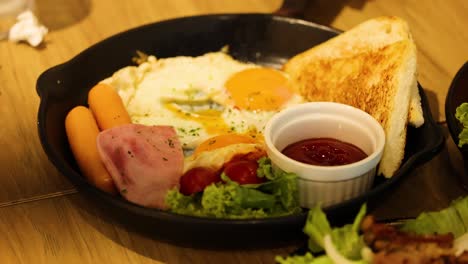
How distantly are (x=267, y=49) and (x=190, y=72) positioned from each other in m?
0.32

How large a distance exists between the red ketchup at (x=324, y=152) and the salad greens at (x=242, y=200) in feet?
0.45

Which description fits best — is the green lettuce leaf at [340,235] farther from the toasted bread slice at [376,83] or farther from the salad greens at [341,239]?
the toasted bread slice at [376,83]

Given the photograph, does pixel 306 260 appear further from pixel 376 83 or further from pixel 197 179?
pixel 376 83

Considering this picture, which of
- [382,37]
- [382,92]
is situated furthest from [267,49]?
[382,92]

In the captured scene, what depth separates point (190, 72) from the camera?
202 cm

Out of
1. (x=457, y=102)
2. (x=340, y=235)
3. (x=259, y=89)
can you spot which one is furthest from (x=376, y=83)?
(x=340, y=235)

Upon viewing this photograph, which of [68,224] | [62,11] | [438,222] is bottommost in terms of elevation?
[438,222]

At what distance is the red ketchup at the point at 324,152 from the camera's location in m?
1.51

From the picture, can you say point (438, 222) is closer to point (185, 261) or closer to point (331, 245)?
point (331, 245)

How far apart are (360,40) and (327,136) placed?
0.43m

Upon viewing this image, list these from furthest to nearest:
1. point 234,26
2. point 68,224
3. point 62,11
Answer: point 62,11
point 234,26
point 68,224

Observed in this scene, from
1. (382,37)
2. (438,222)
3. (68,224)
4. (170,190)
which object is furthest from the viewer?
(382,37)

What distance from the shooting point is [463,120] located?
4.88ft

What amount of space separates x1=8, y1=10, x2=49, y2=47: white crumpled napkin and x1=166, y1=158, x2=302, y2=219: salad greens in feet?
4.12
